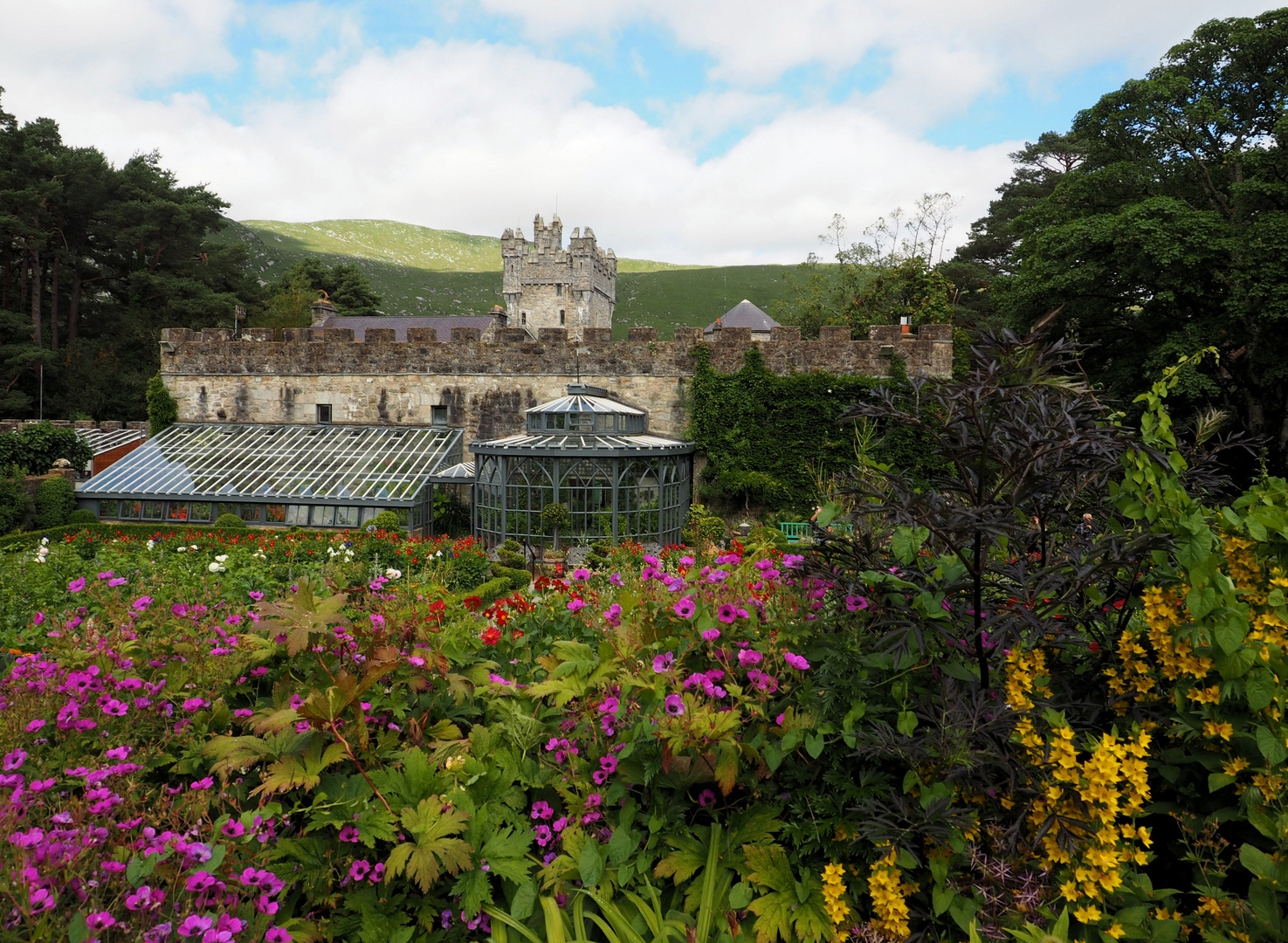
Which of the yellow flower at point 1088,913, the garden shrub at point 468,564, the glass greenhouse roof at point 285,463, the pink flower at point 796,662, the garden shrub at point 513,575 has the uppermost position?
the pink flower at point 796,662

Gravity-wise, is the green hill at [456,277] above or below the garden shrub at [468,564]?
above

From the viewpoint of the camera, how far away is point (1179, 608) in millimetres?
2355

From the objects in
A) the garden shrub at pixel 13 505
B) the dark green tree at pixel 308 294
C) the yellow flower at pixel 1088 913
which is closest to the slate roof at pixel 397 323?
the dark green tree at pixel 308 294

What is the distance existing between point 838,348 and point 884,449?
2.89m

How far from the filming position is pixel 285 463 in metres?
17.8

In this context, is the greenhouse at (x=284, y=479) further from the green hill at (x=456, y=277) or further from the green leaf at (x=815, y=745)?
the green hill at (x=456, y=277)

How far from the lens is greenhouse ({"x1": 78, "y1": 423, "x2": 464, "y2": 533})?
54.2 feet

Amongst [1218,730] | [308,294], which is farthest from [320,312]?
[1218,730]

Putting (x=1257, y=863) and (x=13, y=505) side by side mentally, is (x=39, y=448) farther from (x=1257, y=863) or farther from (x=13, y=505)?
(x=1257, y=863)

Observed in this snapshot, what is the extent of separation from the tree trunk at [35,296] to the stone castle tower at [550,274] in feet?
82.1

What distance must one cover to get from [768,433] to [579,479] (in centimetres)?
528

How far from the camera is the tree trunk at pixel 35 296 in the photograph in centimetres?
3242

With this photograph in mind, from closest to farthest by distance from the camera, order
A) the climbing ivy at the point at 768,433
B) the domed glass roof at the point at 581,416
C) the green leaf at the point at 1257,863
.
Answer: the green leaf at the point at 1257,863 < the domed glass roof at the point at 581,416 < the climbing ivy at the point at 768,433

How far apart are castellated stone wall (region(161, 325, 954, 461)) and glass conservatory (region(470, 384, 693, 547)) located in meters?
2.00
